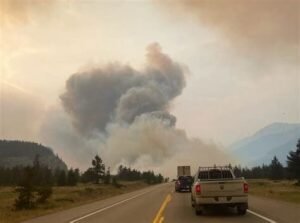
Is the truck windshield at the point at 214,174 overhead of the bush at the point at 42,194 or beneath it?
beneath

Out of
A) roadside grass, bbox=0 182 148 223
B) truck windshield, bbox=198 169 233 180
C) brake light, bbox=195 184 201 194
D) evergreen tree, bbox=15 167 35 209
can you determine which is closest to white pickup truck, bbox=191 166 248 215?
brake light, bbox=195 184 201 194

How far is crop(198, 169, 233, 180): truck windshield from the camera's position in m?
22.7

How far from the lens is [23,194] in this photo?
3572 centimetres

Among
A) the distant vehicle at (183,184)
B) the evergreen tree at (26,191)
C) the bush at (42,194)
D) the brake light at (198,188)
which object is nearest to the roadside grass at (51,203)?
the bush at (42,194)

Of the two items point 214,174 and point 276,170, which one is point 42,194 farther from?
point 276,170

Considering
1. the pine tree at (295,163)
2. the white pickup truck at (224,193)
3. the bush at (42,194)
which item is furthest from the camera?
the pine tree at (295,163)

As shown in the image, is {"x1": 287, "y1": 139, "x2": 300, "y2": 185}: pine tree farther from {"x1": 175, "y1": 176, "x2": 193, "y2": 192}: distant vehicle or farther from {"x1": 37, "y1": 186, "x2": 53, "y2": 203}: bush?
{"x1": 37, "y1": 186, "x2": 53, "y2": 203}: bush

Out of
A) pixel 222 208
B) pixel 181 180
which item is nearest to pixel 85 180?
pixel 181 180

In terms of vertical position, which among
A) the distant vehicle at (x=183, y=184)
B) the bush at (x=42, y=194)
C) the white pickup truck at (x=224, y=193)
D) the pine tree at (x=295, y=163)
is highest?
the pine tree at (x=295, y=163)

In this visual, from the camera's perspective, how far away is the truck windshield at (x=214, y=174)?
2271 cm

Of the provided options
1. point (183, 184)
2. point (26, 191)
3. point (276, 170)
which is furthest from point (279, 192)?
point (276, 170)

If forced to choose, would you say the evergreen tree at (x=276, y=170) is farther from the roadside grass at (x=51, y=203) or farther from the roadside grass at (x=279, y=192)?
the roadside grass at (x=51, y=203)

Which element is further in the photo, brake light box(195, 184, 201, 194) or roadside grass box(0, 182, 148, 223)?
roadside grass box(0, 182, 148, 223)

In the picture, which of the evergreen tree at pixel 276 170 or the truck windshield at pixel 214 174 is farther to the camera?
the evergreen tree at pixel 276 170
